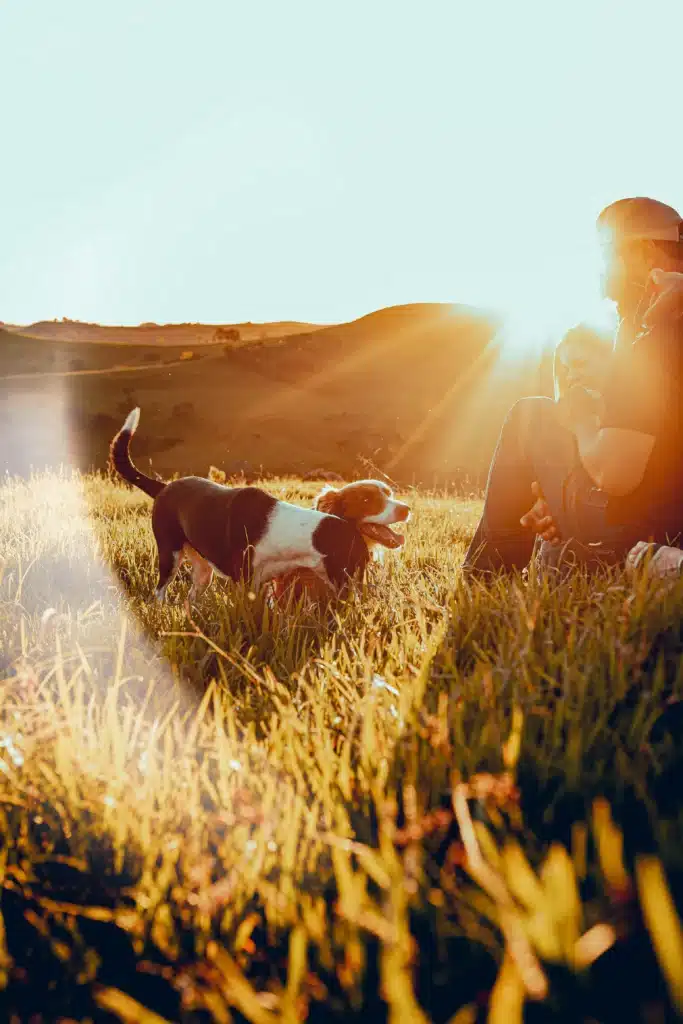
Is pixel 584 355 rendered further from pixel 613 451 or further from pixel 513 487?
pixel 513 487

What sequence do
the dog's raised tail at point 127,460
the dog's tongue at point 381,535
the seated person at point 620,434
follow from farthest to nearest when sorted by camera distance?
the dog's raised tail at point 127,460 → the dog's tongue at point 381,535 → the seated person at point 620,434

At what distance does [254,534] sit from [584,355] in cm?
236

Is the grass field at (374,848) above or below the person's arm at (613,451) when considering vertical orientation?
below

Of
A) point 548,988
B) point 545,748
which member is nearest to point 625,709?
point 545,748

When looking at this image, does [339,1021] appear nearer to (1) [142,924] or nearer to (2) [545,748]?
(1) [142,924]

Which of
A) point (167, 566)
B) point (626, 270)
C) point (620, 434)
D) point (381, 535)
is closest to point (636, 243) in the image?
point (626, 270)

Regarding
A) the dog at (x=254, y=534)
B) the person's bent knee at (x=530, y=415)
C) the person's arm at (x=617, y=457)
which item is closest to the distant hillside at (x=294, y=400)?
the dog at (x=254, y=534)

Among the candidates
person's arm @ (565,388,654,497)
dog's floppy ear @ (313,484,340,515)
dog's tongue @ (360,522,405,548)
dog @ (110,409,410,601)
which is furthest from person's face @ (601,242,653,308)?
dog's floppy ear @ (313,484,340,515)

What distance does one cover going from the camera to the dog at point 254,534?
14.8ft

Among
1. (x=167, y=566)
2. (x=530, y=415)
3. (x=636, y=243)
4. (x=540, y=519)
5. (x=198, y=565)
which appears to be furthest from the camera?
(x=198, y=565)

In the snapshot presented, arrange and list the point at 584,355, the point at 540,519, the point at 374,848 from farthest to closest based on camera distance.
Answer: the point at 540,519 < the point at 584,355 < the point at 374,848

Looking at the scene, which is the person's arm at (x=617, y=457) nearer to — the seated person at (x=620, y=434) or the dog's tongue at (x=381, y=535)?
the seated person at (x=620, y=434)

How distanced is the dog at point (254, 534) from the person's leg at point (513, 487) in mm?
788

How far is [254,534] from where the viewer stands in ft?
15.3
